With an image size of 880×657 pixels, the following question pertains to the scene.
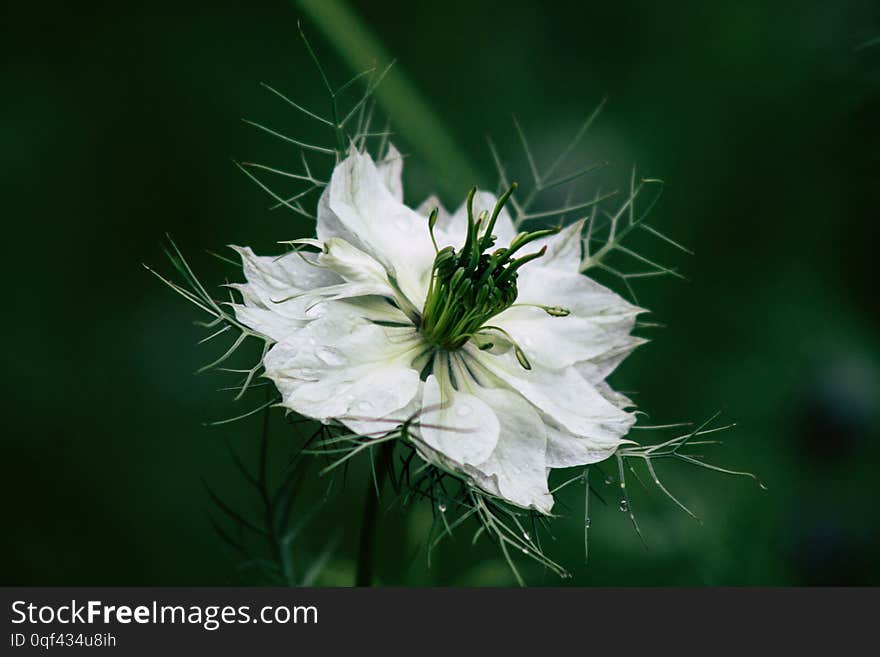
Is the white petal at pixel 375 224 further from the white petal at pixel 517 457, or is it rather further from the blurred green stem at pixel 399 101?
the blurred green stem at pixel 399 101

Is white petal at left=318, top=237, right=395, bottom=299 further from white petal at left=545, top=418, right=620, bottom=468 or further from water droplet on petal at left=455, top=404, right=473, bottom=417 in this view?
white petal at left=545, top=418, right=620, bottom=468

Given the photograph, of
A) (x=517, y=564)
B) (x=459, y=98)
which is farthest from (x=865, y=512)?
(x=459, y=98)

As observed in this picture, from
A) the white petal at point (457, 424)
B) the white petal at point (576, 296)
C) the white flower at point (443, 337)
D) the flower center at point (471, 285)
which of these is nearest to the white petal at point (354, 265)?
the white flower at point (443, 337)

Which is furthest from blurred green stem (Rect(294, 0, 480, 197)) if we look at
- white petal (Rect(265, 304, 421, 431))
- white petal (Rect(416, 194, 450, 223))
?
white petal (Rect(265, 304, 421, 431))

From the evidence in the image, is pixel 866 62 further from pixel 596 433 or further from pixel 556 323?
pixel 596 433

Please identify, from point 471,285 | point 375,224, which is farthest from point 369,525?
point 375,224

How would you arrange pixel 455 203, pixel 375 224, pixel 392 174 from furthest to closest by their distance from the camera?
pixel 455 203
pixel 392 174
pixel 375 224

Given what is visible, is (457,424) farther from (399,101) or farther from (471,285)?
(399,101)
